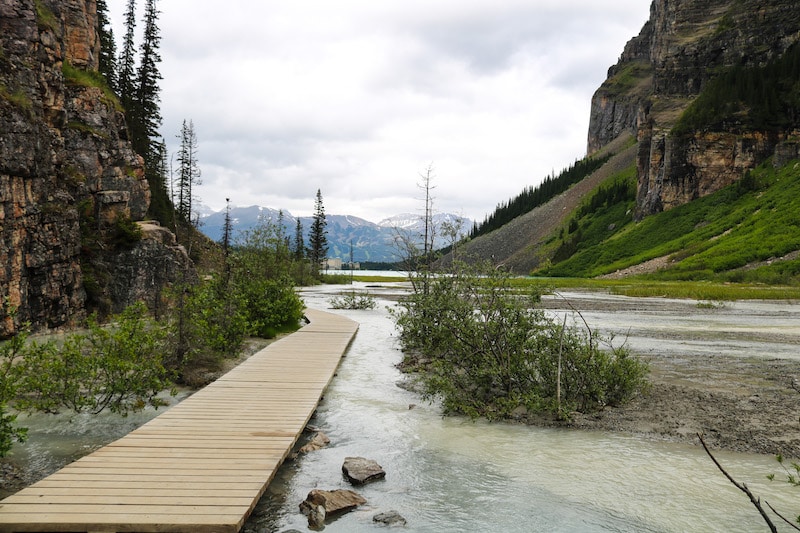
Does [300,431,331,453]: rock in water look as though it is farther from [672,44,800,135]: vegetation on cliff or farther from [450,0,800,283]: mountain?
[672,44,800,135]: vegetation on cliff

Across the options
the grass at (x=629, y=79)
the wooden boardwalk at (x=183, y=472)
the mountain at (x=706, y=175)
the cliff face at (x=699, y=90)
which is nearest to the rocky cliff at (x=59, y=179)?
the wooden boardwalk at (x=183, y=472)

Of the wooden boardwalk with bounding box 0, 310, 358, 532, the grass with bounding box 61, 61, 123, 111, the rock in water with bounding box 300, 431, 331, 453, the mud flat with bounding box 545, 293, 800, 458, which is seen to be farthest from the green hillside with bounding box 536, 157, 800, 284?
the grass with bounding box 61, 61, 123, 111

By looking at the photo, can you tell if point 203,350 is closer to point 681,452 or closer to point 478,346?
point 478,346

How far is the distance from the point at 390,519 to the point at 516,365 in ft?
18.5

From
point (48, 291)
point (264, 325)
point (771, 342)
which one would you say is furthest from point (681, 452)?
point (48, 291)

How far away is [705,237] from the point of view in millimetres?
72500

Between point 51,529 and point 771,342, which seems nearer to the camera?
point 51,529

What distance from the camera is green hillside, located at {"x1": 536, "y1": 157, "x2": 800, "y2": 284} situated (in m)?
55.1

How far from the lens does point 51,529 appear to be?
4.80 m

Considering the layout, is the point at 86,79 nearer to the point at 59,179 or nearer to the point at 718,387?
the point at 59,179

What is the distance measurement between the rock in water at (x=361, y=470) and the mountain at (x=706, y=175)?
52.5m

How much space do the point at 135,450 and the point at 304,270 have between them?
66055 mm

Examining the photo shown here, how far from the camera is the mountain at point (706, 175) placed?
A: 6344cm

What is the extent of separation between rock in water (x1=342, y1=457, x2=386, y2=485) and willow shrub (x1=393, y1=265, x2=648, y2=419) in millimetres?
3149
